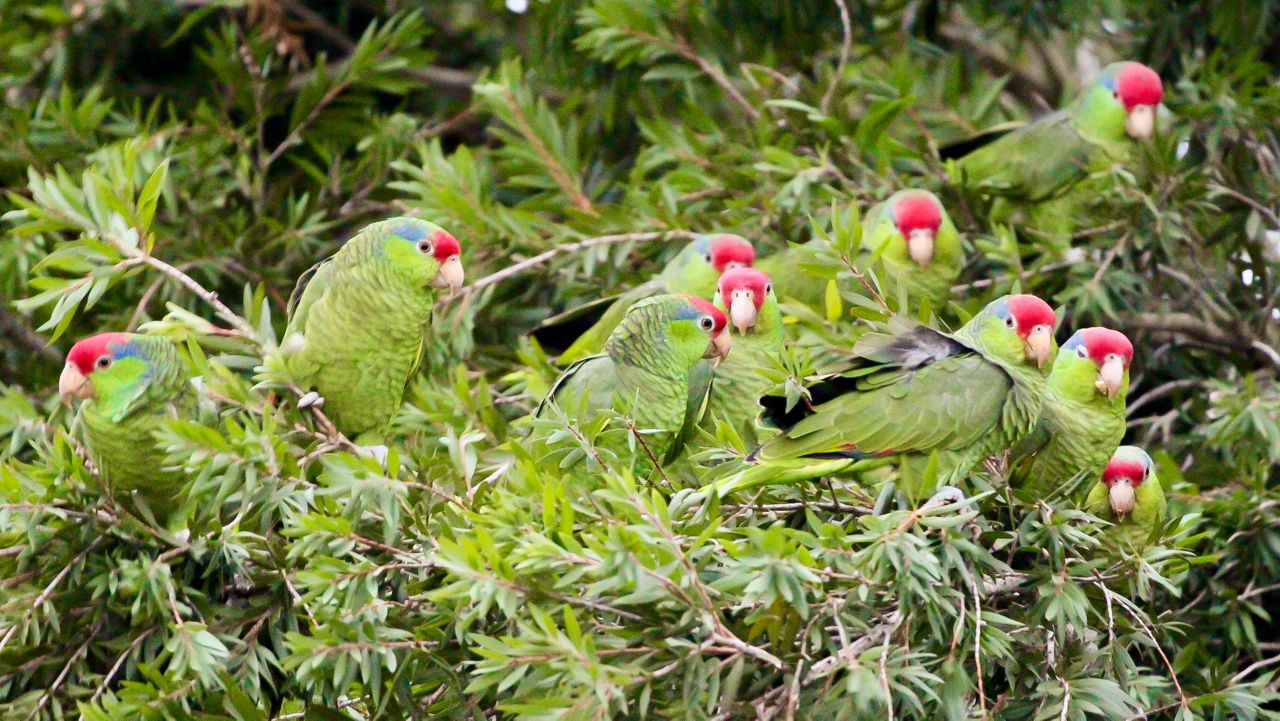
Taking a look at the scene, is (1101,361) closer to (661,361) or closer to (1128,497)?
(1128,497)

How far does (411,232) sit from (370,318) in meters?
0.25

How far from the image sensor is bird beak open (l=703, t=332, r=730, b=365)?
3.27 meters

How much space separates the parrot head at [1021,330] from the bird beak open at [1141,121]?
163 cm

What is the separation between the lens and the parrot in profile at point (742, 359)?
11.4 feet

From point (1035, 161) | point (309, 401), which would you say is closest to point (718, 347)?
point (309, 401)

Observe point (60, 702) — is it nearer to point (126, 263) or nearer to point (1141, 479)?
point (126, 263)

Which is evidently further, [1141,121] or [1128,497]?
[1141,121]

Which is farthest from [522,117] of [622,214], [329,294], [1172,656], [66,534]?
[1172,656]

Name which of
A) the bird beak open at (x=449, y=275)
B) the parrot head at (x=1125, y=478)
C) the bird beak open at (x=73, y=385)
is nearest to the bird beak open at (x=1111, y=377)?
the parrot head at (x=1125, y=478)

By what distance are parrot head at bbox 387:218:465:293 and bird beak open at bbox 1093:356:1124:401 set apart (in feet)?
5.18

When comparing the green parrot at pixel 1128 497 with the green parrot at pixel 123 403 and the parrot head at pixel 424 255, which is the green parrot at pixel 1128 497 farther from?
the green parrot at pixel 123 403

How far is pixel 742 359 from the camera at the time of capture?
3488 mm

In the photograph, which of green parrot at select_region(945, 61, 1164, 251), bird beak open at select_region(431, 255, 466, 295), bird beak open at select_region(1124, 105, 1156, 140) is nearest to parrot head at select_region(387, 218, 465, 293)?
bird beak open at select_region(431, 255, 466, 295)

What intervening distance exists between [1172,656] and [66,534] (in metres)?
2.67
